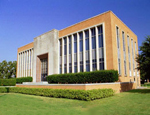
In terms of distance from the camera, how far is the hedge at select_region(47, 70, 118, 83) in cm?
1831

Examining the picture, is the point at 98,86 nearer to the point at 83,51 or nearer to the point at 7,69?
the point at 83,51

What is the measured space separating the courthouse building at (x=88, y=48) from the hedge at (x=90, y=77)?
2.03 m

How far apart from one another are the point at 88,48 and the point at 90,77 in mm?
5618

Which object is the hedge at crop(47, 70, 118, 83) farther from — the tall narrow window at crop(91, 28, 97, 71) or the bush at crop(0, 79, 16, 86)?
the bush at crop(0, 79, 16, 86)

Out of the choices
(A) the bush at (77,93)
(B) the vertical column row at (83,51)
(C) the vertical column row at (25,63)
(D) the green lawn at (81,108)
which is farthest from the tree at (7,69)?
(D) the green lawn at (81,108)

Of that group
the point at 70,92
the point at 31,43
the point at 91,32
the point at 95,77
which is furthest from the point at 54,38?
the point at 70,92

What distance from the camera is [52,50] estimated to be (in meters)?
28.6

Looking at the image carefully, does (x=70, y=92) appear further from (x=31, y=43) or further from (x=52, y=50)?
(x=31, y=43)

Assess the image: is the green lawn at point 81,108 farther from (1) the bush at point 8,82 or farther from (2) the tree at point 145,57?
(1) the bush at point 8,82

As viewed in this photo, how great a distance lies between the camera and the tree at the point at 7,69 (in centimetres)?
5297

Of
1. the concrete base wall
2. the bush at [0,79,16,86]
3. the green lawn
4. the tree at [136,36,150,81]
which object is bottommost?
the bush at [0,79,16,86]

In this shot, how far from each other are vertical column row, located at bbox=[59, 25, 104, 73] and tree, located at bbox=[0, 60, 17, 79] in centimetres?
3360

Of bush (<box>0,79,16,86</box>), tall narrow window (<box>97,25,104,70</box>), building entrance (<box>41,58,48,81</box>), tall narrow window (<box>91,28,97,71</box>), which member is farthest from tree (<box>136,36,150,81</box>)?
bush (<box>0,79,16,86</box>)

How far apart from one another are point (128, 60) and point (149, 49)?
9165mm
